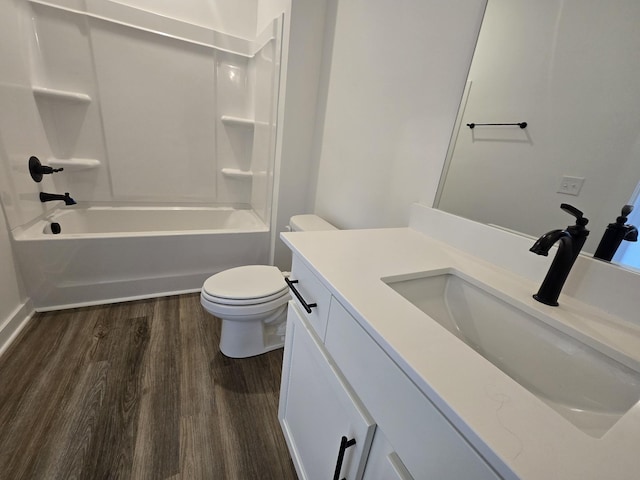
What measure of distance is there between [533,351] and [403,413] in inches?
15.6

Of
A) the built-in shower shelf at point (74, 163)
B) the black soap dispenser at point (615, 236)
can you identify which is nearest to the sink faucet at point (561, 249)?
the black soap dispenser at point (615, 236)

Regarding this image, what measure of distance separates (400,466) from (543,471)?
246 millimetres

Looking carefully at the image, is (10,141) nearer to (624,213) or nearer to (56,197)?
(56,197)

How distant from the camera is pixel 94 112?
6.67 feet

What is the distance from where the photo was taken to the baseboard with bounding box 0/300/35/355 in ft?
4.47

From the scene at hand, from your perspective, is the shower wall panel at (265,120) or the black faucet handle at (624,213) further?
the shower wall panel at (265,120)

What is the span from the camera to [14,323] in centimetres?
145

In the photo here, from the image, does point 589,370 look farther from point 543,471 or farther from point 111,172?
point 111,172

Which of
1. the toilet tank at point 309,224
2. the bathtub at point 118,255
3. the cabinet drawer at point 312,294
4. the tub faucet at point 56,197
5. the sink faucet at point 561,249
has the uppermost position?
the sink faucet at point 561,249

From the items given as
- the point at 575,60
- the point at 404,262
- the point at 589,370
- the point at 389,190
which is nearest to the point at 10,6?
the point at 389,190

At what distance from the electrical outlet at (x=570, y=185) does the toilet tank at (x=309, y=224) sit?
110 cm

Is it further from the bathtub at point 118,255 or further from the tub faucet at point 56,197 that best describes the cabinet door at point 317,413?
the tub faucet at point 56,197

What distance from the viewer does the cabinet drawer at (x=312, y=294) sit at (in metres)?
0.67

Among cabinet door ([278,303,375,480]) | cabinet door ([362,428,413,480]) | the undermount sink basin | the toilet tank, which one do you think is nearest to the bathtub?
the toilet tank
